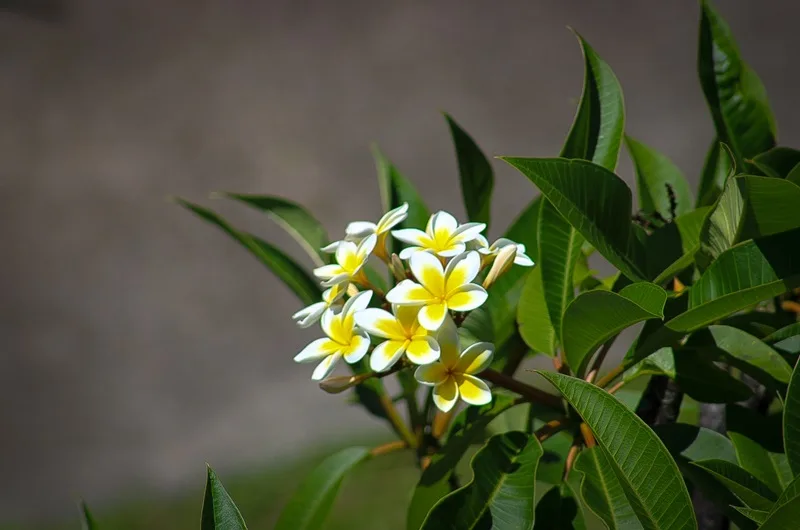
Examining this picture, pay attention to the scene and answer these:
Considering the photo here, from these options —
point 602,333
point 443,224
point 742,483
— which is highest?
point 443,224

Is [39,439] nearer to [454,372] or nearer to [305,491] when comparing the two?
[305,491]

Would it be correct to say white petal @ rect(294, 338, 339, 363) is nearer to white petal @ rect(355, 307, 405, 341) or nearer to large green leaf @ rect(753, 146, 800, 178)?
white petal @ rect(355, 307, 405, 341)

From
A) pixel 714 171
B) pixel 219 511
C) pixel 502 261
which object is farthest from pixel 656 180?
pixel 219 511

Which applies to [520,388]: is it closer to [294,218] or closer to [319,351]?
[319,351]

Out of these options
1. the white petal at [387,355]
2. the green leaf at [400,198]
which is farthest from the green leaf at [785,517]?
the green leaf at [400,198]

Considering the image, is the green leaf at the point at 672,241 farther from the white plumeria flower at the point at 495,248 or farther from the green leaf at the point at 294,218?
the green leaf at the point at 294,218

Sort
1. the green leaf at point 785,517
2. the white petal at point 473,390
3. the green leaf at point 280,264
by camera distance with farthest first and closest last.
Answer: the green leaf at point 280,264
the white petal at point 473,390
the green leaf at point 785,517
